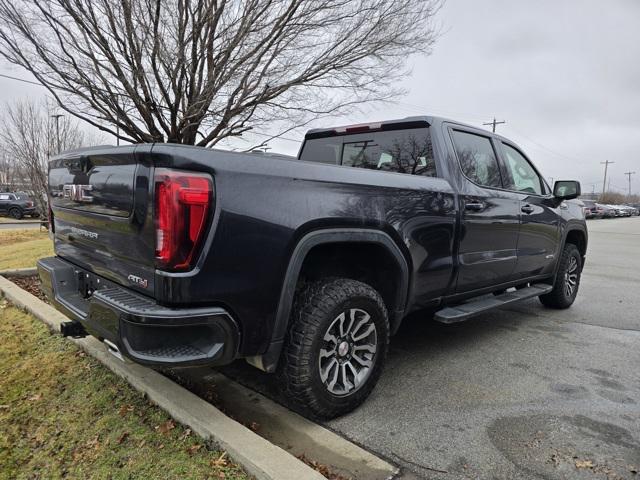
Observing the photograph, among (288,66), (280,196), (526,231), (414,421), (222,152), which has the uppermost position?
(288,66)

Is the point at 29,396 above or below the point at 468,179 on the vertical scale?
below

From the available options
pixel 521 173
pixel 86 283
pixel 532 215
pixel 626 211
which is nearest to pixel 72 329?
pixel 86 283

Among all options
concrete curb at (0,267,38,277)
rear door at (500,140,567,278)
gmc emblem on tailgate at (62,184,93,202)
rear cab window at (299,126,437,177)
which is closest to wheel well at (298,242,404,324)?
rear cab window at (299,126,437,177)

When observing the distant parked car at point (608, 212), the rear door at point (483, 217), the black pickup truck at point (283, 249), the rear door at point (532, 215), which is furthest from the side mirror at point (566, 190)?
the distant parked car at point (608, 212)

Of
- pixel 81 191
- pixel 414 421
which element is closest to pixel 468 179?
pixel 414 421

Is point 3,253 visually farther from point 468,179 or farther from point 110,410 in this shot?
point 468,179

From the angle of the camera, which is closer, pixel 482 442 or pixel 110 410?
pixel 482 442

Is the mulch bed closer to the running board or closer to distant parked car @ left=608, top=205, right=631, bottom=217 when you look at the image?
the running board

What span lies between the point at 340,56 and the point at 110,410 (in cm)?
595

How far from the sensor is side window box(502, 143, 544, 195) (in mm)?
4551

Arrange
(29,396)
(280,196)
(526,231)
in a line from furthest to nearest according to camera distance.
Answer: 1. (526,231)
2. (29,396)
3. (280,196)

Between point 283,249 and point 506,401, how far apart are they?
77.5 inches

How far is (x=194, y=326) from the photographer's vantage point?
2.12 meters

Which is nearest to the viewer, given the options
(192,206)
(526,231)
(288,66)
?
(192,206)
